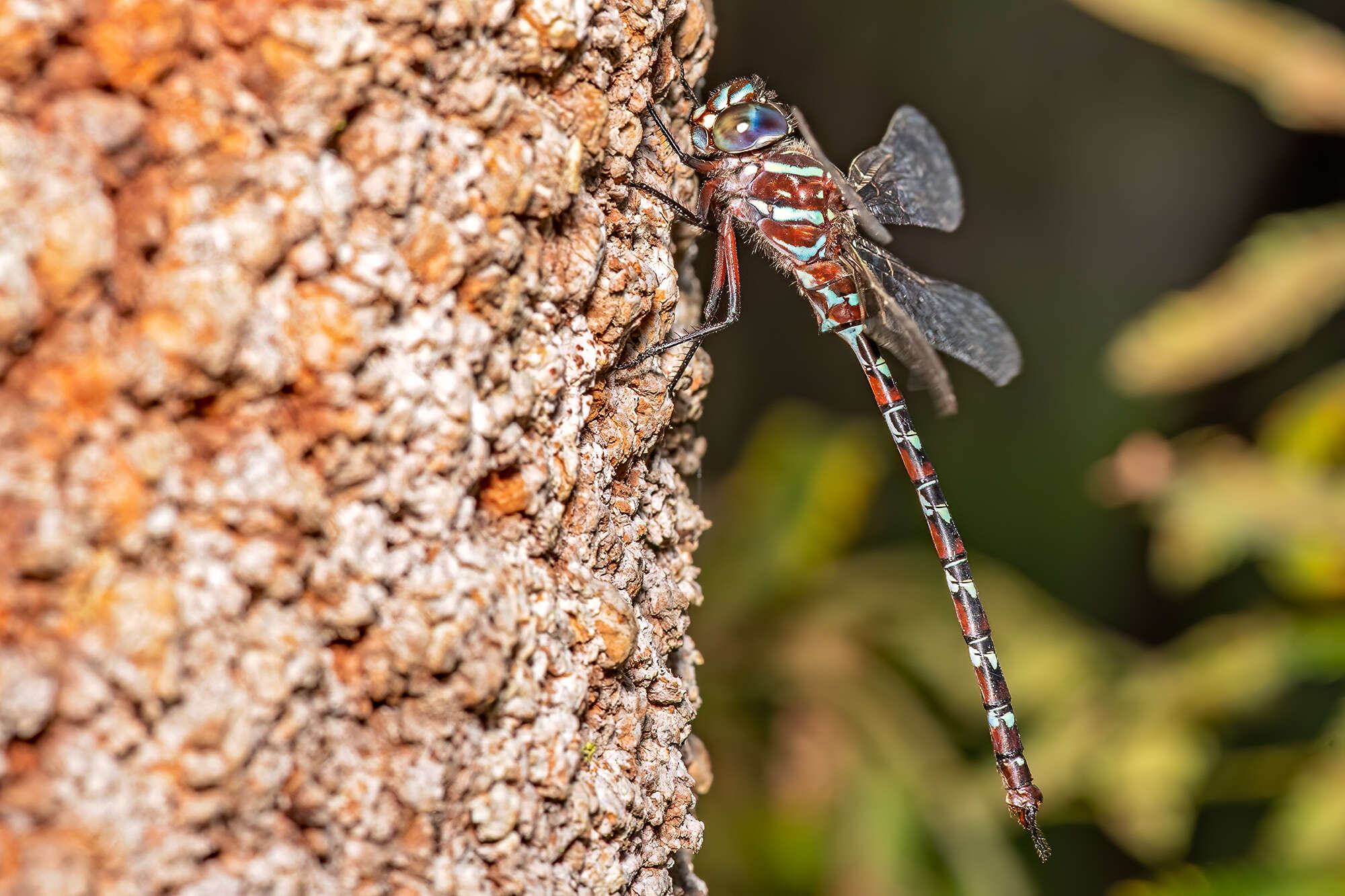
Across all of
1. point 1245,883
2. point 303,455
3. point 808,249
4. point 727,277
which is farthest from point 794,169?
point 1245,883

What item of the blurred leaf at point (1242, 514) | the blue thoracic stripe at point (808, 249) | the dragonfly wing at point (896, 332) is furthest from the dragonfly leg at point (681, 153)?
the blurred leaf at point (1242, 514)

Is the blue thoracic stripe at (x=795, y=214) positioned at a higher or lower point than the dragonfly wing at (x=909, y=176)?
lower

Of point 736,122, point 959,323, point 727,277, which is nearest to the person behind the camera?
point 736,122

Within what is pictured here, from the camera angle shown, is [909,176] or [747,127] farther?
[909,176]

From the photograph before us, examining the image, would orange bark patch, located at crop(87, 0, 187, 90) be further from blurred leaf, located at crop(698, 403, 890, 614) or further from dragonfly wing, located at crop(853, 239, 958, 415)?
blurred leaf, located at crop(698, 403, 890, 614)

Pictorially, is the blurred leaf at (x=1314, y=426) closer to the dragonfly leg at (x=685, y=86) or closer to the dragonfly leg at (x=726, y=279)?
the dragonfly leg at (x=726, y=279)

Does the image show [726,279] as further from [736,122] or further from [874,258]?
[874,258]

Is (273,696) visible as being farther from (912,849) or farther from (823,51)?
(823,51)
